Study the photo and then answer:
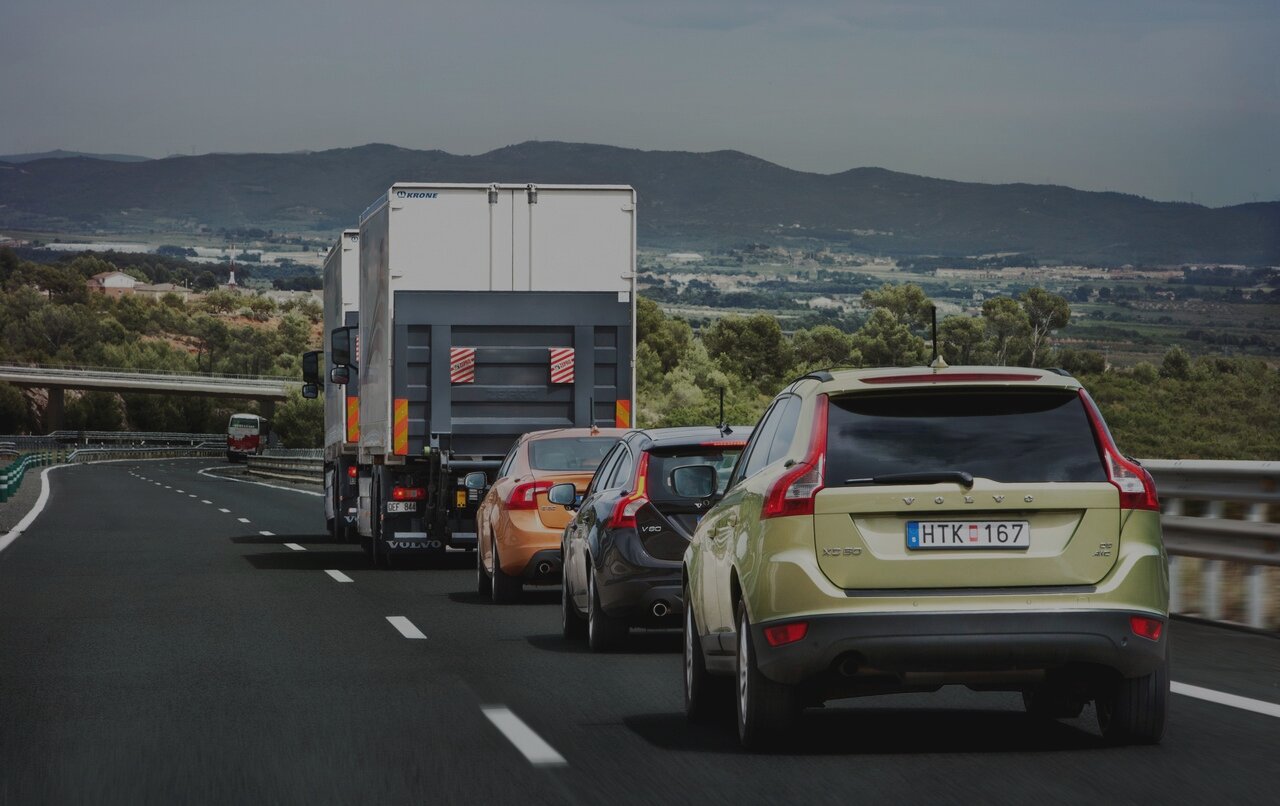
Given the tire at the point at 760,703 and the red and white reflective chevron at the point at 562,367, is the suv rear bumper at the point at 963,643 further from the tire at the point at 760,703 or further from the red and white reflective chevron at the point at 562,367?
the red and white reflective chevron at the point at 562,367

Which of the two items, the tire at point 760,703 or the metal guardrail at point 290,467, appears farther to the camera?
the metal guardrail at point 290,467

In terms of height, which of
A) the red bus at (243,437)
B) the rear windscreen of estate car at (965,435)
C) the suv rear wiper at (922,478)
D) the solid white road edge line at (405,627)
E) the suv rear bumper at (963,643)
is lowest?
the red bus at (243,437)

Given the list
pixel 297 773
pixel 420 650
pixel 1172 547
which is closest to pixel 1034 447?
pixel 297 773

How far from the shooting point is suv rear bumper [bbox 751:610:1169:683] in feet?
25.2

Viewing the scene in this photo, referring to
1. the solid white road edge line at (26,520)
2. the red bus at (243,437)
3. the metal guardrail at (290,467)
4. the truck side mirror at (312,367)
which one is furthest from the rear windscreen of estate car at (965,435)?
the red bus at (243,437)

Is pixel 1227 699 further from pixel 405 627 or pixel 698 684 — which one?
pixel 405 627

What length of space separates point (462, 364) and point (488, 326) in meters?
0.47

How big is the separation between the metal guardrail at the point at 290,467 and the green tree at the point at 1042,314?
2691 inches

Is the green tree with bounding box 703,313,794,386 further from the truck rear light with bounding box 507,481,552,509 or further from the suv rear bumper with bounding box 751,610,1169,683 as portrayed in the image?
the suv rear bumper with bounding box 751,610,1169,683

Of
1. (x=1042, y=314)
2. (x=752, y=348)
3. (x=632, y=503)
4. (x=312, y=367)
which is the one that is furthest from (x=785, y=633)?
(x=1042, y=314)

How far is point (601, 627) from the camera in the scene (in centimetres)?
1251

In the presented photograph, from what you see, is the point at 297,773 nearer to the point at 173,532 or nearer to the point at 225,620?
the point at 225,620

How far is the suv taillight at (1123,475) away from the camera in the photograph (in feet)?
26.0

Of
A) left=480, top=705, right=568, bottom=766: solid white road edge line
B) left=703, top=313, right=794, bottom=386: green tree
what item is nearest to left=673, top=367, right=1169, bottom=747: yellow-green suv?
left=480, top=705, right=568, bottom=766: solid white road edge line
